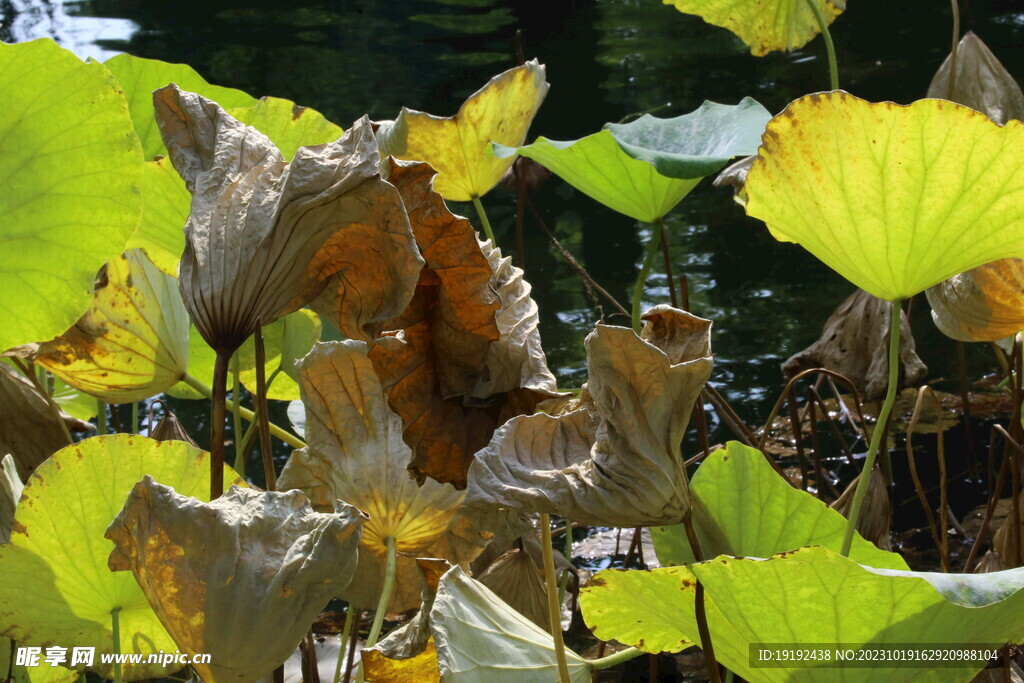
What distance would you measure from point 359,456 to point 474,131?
28 cm

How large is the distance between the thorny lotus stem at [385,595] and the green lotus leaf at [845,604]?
114 millimetres

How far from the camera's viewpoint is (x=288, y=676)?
1.00 meters

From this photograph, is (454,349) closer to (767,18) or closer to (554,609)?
(554,609)

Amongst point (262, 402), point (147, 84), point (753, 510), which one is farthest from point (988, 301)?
point (147, 84)

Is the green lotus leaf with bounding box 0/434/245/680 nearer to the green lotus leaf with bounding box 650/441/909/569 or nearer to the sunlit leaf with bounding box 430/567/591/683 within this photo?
the sunlit leaf with bounding box 430/567/591/683

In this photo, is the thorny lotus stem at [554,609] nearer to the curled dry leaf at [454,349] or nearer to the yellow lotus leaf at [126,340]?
the curled dry leaf at [454,349]

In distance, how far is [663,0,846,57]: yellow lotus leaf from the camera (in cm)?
115

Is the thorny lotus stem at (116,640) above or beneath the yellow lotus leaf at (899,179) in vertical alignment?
beneath

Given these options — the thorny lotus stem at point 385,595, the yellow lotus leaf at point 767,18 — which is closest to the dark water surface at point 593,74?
the yellow lotus leaf at point 767,18

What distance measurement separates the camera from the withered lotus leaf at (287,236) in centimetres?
44

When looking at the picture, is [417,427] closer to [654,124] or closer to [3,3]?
[654,124]

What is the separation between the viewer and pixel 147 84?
803 mm

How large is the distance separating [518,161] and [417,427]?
814 mm

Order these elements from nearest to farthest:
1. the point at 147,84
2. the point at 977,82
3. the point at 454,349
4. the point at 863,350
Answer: the point at 454,349 → the point at 147,84 → the point at 977,82 → the point at 863,350
